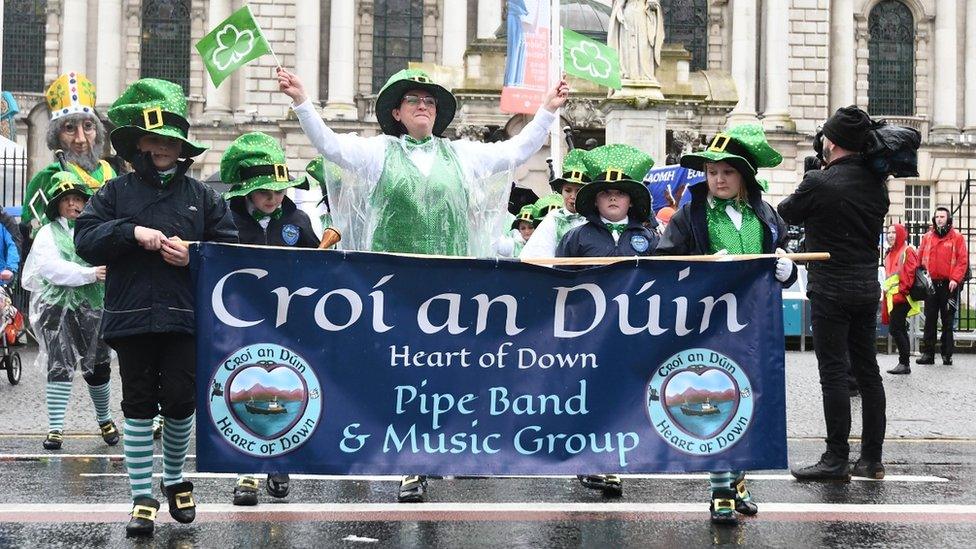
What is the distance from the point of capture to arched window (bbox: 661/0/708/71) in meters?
47.3

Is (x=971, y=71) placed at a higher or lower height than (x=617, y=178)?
higher

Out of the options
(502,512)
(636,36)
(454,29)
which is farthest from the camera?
(454,29)

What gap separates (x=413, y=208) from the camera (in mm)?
7695

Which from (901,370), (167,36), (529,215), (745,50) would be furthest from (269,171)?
(167,36)

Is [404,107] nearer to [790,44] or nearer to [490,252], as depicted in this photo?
[490,252]

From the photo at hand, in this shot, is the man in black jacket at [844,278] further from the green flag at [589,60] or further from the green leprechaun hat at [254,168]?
the green flag at [589,60]

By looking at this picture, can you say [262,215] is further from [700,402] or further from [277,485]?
[700,402]

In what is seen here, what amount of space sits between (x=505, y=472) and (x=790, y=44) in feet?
133

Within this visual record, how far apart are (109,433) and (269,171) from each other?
9.76 ft

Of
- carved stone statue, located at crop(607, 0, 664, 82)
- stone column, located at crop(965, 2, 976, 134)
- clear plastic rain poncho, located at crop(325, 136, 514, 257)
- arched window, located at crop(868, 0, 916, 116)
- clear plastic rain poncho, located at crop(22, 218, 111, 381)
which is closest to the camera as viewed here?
clear plastic rain poncho, located at crop(325, 136, 514, 257)

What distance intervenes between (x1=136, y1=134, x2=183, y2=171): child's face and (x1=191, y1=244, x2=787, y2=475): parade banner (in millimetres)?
543

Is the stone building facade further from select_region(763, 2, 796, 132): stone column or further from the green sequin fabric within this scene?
the green sequin fabric

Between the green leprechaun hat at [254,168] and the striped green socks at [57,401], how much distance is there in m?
2.69

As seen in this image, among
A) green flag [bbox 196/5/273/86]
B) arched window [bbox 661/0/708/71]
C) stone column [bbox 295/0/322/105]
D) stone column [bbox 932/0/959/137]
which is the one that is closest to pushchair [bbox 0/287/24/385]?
green flag [bbox 196/5/273/86]
